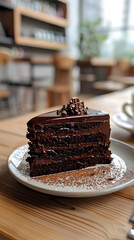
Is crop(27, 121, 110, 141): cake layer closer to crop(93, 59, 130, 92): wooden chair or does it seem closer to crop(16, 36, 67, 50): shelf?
crop(93, 59, 130, 92): wooden chair

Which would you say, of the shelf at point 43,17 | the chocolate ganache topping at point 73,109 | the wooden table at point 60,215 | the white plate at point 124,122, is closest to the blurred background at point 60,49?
the shelf at point 43,17

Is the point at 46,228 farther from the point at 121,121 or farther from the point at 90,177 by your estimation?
the point at 121,121

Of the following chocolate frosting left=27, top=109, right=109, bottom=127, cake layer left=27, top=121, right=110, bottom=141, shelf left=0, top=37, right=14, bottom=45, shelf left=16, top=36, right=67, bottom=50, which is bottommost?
cake layer left=27, top=121, right=110, bottom=141

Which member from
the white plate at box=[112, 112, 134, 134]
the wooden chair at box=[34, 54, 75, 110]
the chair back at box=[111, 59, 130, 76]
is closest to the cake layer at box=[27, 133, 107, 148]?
the white plate at box=[112, 112, 134, 134]

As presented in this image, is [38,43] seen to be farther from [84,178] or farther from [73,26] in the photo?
[84,178]

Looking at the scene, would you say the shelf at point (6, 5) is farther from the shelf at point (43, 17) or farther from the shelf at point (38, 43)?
the shelf at point (38, 43)
